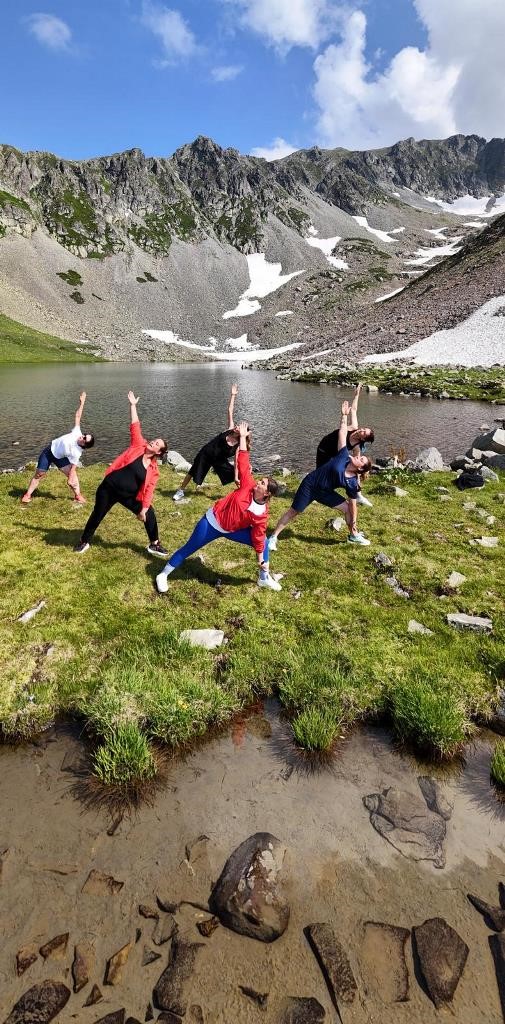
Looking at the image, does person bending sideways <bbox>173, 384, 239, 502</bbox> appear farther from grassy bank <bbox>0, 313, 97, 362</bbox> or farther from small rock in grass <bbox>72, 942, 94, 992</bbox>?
grassy bank <bbox>0, 313, 97, 362</bbox>

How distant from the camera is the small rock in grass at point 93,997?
3.69 metres

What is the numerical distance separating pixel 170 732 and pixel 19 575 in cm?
602

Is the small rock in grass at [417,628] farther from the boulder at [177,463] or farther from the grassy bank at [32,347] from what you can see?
the grassy bank at [32,347]

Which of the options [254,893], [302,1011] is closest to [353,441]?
[254,893]

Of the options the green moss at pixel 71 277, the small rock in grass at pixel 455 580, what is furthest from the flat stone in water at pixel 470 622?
the green moss at pixel 71 277

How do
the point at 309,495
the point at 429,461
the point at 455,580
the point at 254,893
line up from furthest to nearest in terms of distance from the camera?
the point at 429,461
the point at 309,495
the point at 455,580
the point at 254,893

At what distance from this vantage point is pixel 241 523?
9.85 meters

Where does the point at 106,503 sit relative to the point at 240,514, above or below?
below

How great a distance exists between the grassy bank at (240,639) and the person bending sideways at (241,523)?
54cm

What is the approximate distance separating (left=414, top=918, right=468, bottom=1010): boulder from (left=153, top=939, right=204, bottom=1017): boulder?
2.01 meters

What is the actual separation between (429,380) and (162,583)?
61360 millimetres

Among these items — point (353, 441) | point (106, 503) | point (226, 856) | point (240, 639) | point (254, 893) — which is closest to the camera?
point (254, 893)

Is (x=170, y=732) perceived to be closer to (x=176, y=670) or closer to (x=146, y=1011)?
(x=176, y=670)

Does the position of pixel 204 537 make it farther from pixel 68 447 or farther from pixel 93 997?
pixel 68 447
